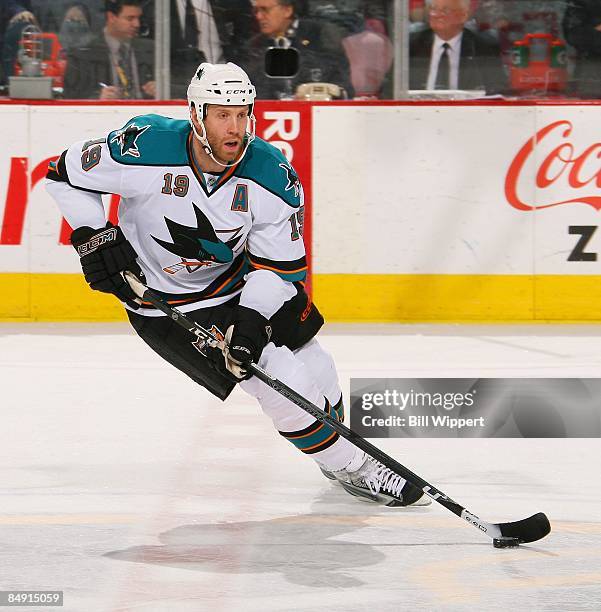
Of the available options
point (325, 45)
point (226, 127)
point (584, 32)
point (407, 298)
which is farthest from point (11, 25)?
point (226, 127)

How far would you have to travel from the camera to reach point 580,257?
7.04 m

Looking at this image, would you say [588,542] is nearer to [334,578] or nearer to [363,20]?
[334,578]

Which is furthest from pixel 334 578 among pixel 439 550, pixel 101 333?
pixel 101 333

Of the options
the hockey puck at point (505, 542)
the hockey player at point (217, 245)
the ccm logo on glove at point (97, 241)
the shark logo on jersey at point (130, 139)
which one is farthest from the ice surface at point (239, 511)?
the shark logo on jersey at point (130, 139)

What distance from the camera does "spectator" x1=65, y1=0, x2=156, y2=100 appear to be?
7.27 m

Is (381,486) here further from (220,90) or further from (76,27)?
(76,27)

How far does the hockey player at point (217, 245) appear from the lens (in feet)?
11.8

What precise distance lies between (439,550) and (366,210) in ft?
12.8

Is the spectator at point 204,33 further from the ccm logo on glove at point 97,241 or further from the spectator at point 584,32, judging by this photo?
the ccm logo on glove at point 97,241

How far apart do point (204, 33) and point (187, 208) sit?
149 inches

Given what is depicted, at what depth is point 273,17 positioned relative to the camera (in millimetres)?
7348

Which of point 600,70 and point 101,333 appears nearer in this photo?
point 101,333

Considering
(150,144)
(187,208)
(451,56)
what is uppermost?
(451,56)

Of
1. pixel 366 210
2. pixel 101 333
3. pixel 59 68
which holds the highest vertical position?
pixel 59 68
